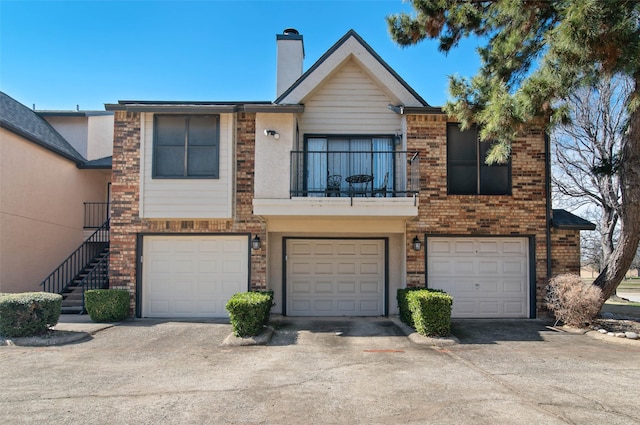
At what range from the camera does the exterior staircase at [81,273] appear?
40.1ft

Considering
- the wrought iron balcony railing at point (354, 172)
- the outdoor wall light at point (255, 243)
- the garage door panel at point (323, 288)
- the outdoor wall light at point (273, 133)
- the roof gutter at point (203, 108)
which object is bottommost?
the garage door panel at point (323, 288)

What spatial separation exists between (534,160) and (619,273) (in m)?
3.27

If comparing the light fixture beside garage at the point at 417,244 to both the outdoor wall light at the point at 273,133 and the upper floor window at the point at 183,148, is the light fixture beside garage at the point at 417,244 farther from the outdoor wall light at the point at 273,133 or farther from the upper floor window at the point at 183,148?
the upper floor window at the point at 183,148

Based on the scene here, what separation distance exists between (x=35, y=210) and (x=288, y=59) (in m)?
8.63

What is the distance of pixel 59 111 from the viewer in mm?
17422

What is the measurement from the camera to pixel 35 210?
43.8 ft

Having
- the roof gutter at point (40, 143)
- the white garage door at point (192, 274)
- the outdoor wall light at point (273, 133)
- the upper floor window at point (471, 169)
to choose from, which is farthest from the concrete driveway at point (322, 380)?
the roof gutter at point (40, 143)

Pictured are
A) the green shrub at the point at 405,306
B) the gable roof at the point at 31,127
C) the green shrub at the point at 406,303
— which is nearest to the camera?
the green shrub at the point at 406,303

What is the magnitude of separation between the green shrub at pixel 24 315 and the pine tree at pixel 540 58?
9343mm

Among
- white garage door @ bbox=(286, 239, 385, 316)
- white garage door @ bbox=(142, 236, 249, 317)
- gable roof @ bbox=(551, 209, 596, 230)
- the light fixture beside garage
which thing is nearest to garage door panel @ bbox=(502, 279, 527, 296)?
gable roof @ bbox=(551, 209, 596, 230)

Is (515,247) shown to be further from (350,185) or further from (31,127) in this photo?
(31,127)

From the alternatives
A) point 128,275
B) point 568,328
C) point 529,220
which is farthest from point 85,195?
point 568,328

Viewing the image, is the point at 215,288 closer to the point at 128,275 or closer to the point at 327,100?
the point at 128,275

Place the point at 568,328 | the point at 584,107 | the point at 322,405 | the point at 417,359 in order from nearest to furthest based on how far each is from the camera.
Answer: the point at 322,405
the point at 417,359
the point at 568,328
the point at 584,107
